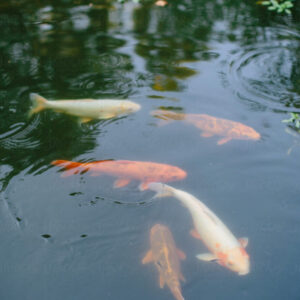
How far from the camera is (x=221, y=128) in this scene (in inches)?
175

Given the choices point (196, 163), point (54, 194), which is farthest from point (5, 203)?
point (196, 163)

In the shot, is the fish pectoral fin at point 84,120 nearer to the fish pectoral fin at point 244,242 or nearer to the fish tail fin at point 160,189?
the fish tail fin at point 160,189

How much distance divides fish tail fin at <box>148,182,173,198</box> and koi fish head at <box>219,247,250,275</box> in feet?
2.82

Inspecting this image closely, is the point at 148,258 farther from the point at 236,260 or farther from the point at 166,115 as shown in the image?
the point at 166,115

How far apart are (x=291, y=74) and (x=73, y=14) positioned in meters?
4.85

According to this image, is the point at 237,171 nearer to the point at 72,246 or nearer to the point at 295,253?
the point at 295,253

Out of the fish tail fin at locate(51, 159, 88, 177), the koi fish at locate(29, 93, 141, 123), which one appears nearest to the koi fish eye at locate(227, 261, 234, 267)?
the fish tail fin at locate(51, 159, 88, 177)

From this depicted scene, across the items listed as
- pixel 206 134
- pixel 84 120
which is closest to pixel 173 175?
pixel 206 134

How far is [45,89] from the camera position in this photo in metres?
5.41

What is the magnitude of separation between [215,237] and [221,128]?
1631mm

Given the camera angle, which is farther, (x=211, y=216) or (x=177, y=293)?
(x=211, y=216)

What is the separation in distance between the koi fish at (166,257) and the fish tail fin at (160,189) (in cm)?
40

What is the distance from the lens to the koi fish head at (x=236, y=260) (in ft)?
9.84

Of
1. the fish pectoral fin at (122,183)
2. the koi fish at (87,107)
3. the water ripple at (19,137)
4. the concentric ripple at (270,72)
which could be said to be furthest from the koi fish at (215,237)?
the concentric ripple at (270,72)
